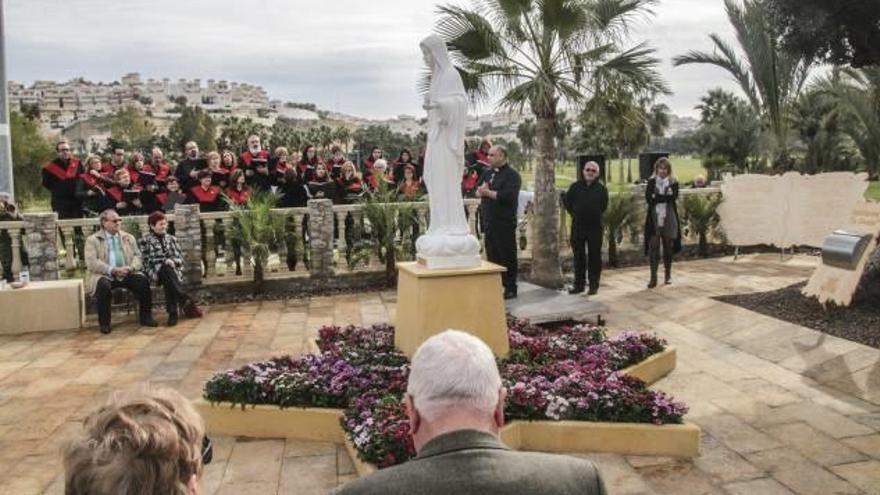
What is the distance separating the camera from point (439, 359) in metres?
1.83

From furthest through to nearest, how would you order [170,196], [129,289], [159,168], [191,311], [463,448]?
[159,168] → [170,196] → [191,311] → [129,289] → [463,448]

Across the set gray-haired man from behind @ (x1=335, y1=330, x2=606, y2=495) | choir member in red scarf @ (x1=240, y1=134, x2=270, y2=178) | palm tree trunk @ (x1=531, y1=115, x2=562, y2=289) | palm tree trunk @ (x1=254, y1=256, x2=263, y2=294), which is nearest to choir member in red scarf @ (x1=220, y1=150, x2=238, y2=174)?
choir member in red scarf @ (x1=240, y1=134, x2=270, y2=178)

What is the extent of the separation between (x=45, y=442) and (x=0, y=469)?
1.43 ft

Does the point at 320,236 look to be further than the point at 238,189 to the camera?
No

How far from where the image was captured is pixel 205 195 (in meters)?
10.8

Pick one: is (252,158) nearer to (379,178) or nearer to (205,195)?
(205,195)

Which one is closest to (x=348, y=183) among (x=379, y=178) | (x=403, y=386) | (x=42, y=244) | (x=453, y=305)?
(x=379, y=178)

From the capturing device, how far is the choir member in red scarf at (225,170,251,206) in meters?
10.8

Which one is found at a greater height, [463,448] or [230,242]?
[463,448]

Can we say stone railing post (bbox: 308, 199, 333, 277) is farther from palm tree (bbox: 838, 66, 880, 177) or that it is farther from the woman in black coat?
palm tree (bbox: 838, 66, 880, 177)

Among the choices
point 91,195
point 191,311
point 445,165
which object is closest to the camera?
point 445,165

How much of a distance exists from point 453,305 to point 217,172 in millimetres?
6474

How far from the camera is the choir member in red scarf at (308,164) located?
12000mm

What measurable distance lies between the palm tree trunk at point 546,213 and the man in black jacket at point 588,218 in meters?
0.38
